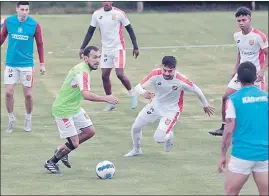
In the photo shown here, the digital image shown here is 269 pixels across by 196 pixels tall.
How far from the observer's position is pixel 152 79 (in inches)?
585

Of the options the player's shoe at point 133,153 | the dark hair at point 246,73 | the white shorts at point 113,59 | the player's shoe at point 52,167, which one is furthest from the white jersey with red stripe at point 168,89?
the white shorts at point 113,59

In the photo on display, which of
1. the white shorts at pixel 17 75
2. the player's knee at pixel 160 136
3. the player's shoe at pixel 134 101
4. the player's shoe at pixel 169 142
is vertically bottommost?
the player's shoe at pixel 134 101

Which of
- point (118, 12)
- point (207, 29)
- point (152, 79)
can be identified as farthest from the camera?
point (207, 29)

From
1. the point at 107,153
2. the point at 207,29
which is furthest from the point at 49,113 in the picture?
the point at 207,29

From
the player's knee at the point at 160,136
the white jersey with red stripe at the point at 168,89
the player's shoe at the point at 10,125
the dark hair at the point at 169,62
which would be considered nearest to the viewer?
the dark hair at the point at 169,62

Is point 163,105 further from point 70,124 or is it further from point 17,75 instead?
point 17,75

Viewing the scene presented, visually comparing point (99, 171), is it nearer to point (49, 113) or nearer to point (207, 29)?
point (49, 113)

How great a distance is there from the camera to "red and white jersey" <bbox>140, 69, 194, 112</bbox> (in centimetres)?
1479

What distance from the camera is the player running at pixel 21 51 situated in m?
17.3

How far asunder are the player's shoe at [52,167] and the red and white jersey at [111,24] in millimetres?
5988

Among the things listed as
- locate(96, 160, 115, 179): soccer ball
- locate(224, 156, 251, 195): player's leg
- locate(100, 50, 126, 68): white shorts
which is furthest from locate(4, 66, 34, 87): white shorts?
locate(224, 156, 251, 195): player's leg

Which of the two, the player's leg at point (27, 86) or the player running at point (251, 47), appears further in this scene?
the player's leg at point (27, 86)

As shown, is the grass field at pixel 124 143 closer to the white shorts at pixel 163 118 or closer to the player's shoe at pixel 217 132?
the player's shoe at pixel 217 132

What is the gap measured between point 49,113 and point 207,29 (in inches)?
572
